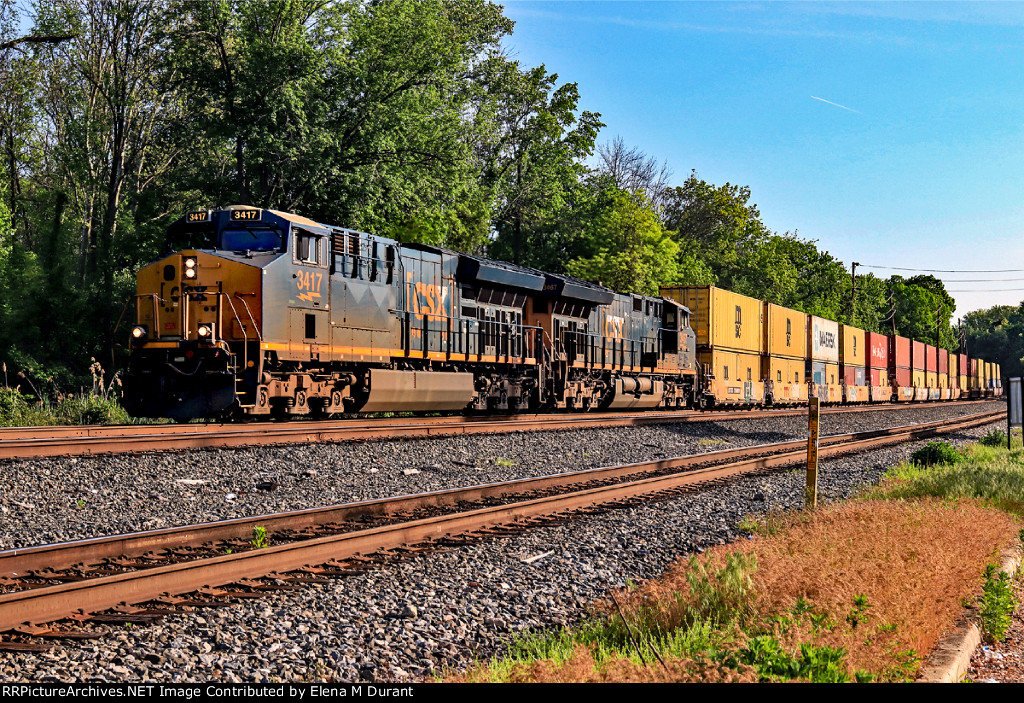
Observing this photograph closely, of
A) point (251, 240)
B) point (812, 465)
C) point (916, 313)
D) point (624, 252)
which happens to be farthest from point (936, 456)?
point (916, 313)

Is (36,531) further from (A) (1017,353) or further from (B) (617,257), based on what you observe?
(A) (1017,353)

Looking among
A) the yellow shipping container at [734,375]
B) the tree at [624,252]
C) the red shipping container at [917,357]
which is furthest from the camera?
the red shipping container at [917,357]

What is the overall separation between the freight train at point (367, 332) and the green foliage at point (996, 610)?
10521 millimetres

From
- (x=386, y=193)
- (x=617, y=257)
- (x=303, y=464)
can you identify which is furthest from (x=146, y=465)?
(x=617, y=257)

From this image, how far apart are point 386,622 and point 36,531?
3899mm

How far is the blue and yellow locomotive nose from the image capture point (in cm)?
1291

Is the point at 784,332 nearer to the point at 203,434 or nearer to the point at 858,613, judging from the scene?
the point at 203,434

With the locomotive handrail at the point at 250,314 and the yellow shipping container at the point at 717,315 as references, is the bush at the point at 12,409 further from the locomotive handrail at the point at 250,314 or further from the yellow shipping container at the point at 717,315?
the yellow shipping container at the point at 717,315

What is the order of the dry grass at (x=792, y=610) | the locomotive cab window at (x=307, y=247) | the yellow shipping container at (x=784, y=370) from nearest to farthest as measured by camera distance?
1. the dry grass at (x=792, y=610)
2. the locomotive cab window at (x=307, y=247)
3. the yellow shipping container at (x=784, y=370)

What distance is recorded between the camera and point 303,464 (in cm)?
1086

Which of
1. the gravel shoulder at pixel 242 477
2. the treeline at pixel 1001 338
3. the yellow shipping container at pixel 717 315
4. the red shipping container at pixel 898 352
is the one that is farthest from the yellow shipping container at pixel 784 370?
the treeline at pixel 1001 338

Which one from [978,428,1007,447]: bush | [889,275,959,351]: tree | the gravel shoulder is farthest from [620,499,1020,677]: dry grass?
[889,275,959,351]: tree

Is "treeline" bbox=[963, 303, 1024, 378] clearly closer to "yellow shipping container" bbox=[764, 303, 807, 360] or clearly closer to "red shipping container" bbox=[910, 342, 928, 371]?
"red shipping container" bbox=[910, 342, 928, 371]

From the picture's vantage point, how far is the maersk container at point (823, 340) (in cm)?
3722
